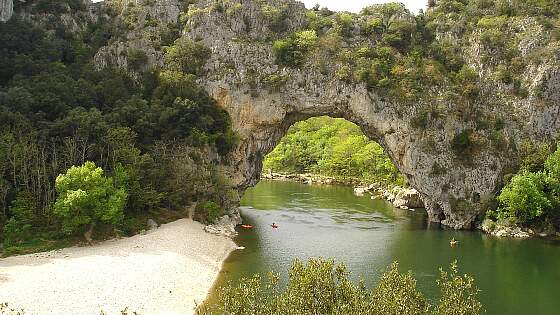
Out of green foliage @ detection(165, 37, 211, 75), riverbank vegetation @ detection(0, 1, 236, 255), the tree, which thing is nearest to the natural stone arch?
green foliage @ detection(165, 37, 211, 75)

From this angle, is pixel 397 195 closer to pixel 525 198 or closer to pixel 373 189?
pixel 373 189

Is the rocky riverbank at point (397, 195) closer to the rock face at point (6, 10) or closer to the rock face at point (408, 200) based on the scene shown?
the rock face at point (408, 200)

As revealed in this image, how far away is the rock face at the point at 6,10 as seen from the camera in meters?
55.4

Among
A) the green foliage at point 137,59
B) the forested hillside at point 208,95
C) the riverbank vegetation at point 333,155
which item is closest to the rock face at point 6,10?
the forested hillside at point 208,95

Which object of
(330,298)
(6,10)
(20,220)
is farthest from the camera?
(6,10)

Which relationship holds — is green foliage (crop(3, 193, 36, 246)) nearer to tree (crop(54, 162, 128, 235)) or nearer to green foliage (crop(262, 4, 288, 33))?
tree (crop(54, 162, 128, 235))

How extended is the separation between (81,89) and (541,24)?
5302cm

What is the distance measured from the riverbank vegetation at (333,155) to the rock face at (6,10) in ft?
187

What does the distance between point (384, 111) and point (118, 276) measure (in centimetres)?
3634

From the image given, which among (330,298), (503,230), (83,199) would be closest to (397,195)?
(503,230)

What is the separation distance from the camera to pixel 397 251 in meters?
42.8

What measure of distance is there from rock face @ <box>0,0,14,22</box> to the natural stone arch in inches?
808

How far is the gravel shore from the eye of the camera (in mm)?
27188

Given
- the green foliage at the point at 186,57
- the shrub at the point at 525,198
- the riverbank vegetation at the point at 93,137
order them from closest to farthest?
the riverbank vegetation at the point at 93,137 → the shrub at the point at 525,198 → the green foliage at the point at 186,57
